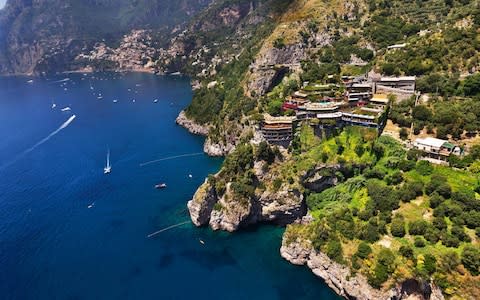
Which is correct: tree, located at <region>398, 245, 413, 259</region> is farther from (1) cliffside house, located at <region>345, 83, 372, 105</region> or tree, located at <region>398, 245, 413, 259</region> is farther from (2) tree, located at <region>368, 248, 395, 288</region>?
(1) cliffside house, located at <region>345, 83, 372, 105</region>

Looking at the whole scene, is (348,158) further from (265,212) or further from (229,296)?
(229,296)

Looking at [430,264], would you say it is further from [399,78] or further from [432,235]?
[399,78]

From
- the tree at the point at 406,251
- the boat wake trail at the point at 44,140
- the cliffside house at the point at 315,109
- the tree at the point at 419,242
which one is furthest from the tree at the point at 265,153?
the boat wake trail at the point at 44,140

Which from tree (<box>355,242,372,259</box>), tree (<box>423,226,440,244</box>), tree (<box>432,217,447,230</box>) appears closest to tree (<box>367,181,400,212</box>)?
tree (<box>432,217,447,230</box>)

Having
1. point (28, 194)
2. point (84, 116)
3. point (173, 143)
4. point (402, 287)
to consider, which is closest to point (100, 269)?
point (28, 194)

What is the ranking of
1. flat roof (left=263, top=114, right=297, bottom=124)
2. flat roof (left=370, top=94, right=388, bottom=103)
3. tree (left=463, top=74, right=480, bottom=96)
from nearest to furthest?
tree (left=463, top=74, right=480, bottom=96)
flat roof (left=370, top=94, right=388, bottom=103)
flat roof (left=263, top=114, right=297, bottom=124)

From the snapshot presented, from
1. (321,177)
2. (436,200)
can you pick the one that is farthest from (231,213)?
(436,200)

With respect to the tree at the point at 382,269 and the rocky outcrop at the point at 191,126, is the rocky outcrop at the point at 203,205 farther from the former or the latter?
the rocky outcrop at the point at 191,126
